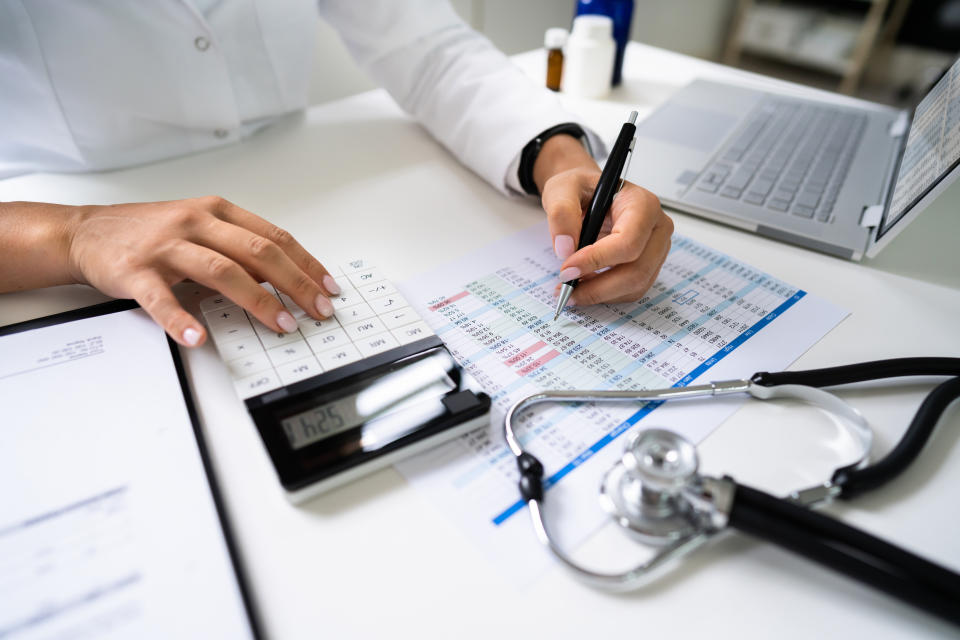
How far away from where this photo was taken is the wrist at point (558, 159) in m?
0.69

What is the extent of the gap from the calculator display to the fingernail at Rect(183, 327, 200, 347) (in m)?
0.12

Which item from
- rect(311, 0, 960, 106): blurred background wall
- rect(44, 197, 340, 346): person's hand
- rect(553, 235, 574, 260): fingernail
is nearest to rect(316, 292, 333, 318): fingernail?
rect(44, 197, 340, 346): person's hand

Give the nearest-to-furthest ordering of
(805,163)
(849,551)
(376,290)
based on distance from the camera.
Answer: (849,551) < (376,290) < (805,163)

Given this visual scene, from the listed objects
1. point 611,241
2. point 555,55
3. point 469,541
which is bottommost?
point 469,541

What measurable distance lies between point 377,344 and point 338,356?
0.03m

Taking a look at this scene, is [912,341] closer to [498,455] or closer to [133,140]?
[498,455]

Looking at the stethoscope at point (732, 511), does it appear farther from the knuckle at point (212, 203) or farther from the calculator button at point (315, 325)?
the knuckle at point (212, 203)

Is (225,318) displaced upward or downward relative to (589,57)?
downward

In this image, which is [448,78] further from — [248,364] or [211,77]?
[248,364]

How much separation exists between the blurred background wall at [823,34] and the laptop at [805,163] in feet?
4.50

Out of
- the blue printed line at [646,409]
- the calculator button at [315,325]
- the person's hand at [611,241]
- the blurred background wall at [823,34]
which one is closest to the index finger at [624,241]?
the person's hand at [611,241]

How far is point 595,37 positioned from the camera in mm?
949

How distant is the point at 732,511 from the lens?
12.8 inches

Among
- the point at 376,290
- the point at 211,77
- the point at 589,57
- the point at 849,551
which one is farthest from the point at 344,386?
the point at 589,57
